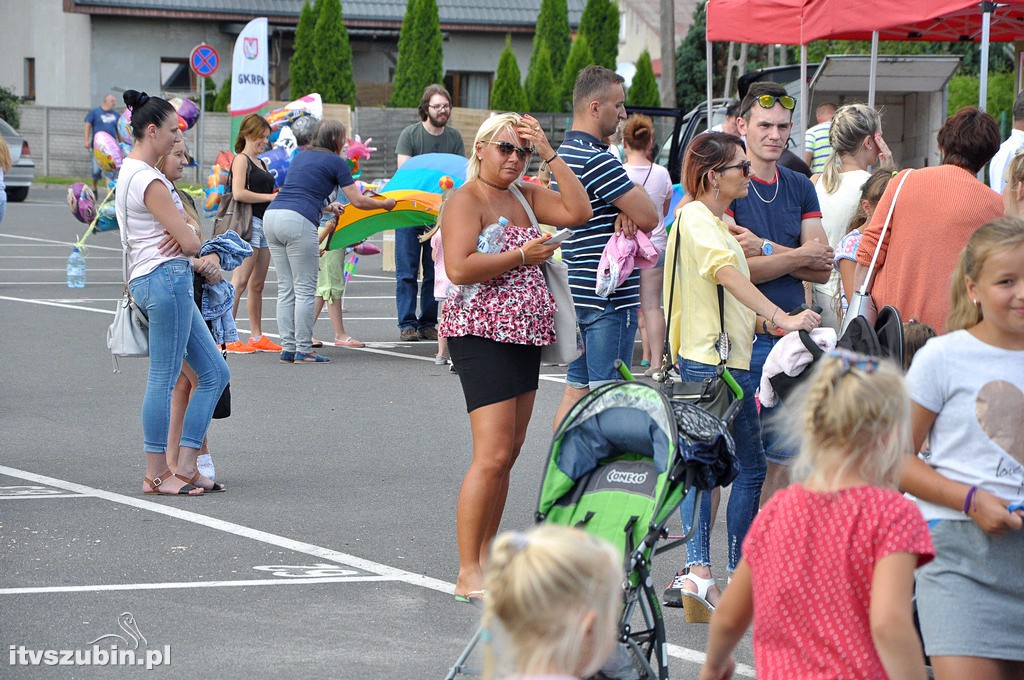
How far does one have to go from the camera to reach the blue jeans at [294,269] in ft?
38.6

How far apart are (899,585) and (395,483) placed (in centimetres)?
500

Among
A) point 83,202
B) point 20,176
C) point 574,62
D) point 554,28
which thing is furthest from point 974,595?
point 554,28

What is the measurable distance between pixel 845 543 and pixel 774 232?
9.76 ft

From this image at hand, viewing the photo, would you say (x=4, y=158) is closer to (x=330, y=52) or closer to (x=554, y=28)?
(x=330, y=52)

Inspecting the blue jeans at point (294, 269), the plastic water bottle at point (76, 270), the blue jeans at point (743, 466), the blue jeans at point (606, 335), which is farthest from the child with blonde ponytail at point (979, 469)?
the blue jeans at point (294, 269)

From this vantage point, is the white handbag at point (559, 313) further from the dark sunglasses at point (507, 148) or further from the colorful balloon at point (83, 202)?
the colorful balloon at point (83, 202)

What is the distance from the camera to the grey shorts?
3645mm

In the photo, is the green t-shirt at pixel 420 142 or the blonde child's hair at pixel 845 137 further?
the green t-shirt at pixel 420 142

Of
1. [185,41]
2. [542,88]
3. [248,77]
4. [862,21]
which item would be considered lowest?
[862,21]

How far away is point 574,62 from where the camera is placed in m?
40.3

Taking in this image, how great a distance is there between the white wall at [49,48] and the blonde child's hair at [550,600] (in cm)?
4177

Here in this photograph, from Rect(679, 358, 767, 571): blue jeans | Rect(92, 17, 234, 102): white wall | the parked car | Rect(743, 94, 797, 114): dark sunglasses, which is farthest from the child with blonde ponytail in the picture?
Rect(92, 17, 234, 102): white wall

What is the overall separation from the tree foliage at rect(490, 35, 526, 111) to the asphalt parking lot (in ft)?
89.4

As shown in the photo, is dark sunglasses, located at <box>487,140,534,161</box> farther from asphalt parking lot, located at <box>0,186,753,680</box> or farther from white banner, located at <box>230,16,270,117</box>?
white banner, located at <box>230,16,270,117</box>
